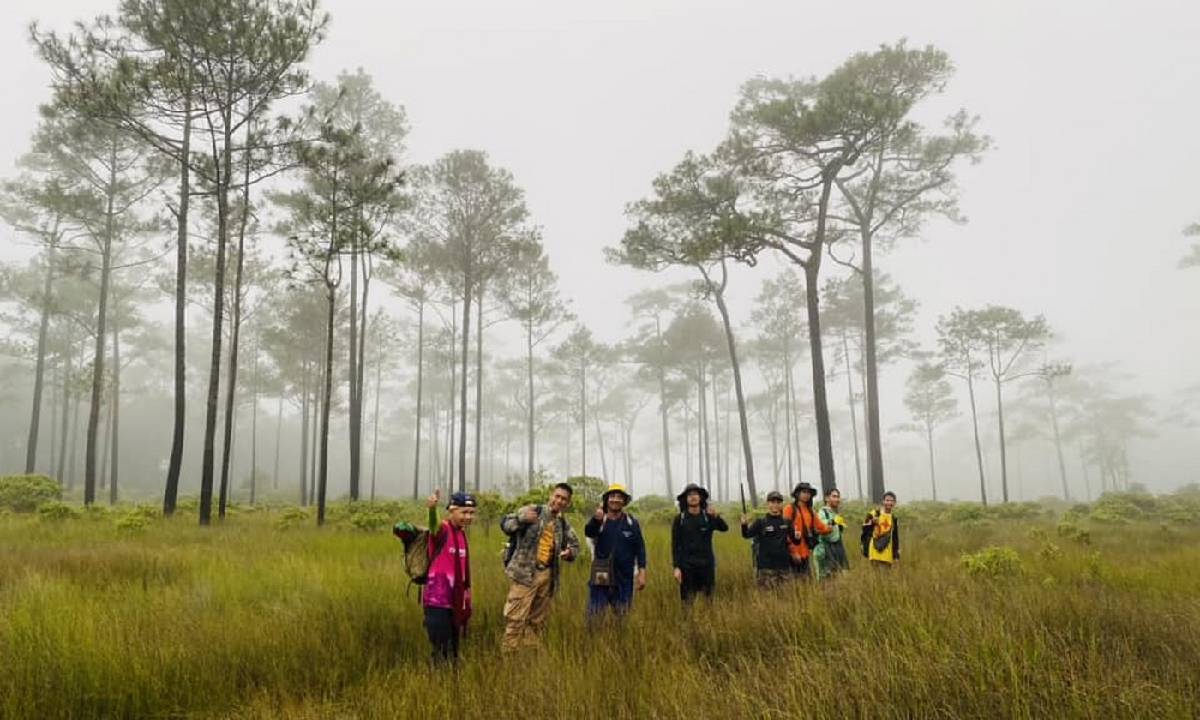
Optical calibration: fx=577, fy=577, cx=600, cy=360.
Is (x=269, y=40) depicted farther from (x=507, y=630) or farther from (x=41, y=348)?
(x=41, y=348)

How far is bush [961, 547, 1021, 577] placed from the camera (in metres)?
7.69

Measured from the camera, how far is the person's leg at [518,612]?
5.58 meters

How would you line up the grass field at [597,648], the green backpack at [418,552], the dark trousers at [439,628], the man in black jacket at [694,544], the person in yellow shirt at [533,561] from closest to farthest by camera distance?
the grass field at [597,648] → the dark trousers at [439,628] → the green backpack at [418,552] → the person in yellow shirt at [533,561] → the man in black jacket at [694,544]

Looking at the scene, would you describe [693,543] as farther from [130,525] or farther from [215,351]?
[215,351]

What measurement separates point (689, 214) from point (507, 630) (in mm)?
14745

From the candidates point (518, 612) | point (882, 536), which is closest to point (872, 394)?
point (882, 536)

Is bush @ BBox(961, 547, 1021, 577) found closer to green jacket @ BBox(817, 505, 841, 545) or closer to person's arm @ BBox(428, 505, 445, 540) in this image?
green jacket @ BBox(817, 505, 841, 545)

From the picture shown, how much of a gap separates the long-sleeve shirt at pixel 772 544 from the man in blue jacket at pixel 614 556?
5.83ft

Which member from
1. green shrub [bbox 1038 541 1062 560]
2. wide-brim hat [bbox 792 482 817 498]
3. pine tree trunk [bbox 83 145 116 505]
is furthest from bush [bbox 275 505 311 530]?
green shrub [bbox 1038 541 1062 560]

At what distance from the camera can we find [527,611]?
18.8 feet

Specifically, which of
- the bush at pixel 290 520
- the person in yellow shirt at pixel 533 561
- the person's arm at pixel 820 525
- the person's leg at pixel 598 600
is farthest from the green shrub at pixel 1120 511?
the bush at pixel 290 520

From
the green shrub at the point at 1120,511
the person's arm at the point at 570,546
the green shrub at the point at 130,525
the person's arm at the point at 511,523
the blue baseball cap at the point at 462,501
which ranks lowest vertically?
the green shrub at the point at 1120,511

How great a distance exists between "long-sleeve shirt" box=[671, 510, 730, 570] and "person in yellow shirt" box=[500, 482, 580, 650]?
1.49 meters

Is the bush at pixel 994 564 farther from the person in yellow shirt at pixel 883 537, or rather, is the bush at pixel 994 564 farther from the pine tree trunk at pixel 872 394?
the pine tree trunk at pixel 872 394
